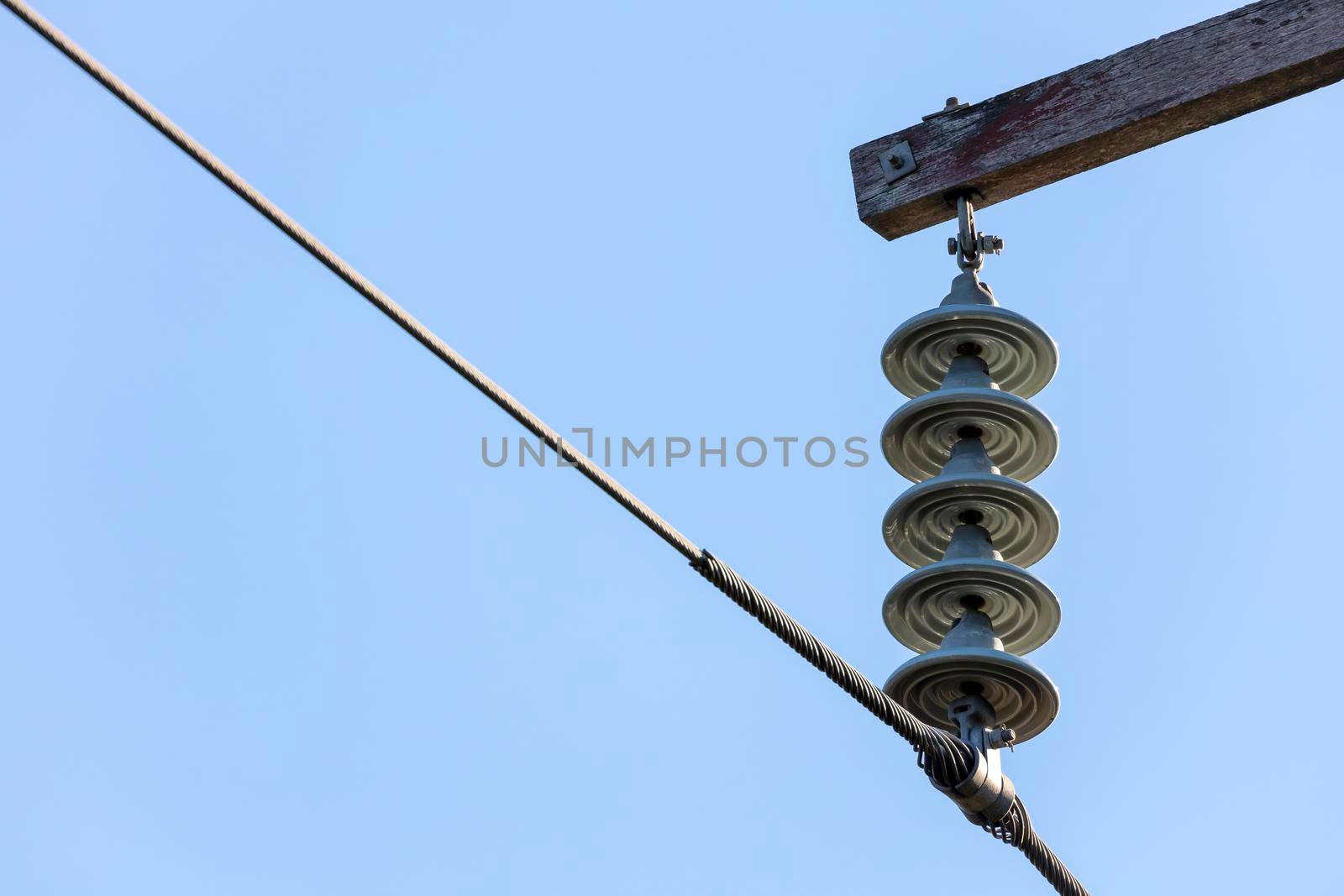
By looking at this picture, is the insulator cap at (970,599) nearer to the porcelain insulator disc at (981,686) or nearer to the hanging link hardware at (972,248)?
the porcelain insulator disc at (981,686)

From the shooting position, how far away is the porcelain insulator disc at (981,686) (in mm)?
5027

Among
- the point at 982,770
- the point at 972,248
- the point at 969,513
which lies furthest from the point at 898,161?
the point at 982,770

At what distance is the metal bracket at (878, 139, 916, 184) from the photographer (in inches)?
251

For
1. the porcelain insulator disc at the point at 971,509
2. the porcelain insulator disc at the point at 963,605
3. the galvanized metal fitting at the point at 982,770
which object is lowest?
the galvanized metal fitting at the point at 982,770

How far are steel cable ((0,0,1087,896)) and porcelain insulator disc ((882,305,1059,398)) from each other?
1115 mm

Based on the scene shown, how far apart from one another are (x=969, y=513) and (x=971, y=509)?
0.09 feet

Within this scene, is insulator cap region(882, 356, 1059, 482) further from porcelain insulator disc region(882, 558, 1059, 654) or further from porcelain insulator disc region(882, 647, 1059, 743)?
porcelain insulator disc region(882, 647, 1059, 743)

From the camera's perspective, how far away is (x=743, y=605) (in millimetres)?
4598

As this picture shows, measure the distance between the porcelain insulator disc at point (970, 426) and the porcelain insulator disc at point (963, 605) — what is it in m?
0.37

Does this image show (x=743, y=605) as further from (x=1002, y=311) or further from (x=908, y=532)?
(x=1002, y=311)

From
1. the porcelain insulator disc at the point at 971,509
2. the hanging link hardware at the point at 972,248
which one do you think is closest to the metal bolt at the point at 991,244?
the hanging link hardware at the point at 972,248

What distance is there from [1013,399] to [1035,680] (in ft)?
2.43

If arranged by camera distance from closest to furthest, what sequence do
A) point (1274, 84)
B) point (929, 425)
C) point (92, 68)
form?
1. point (92, 68)
2. point (929, 425)
3. point (1274, 84)

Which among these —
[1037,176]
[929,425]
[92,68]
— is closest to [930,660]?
[929,425]
